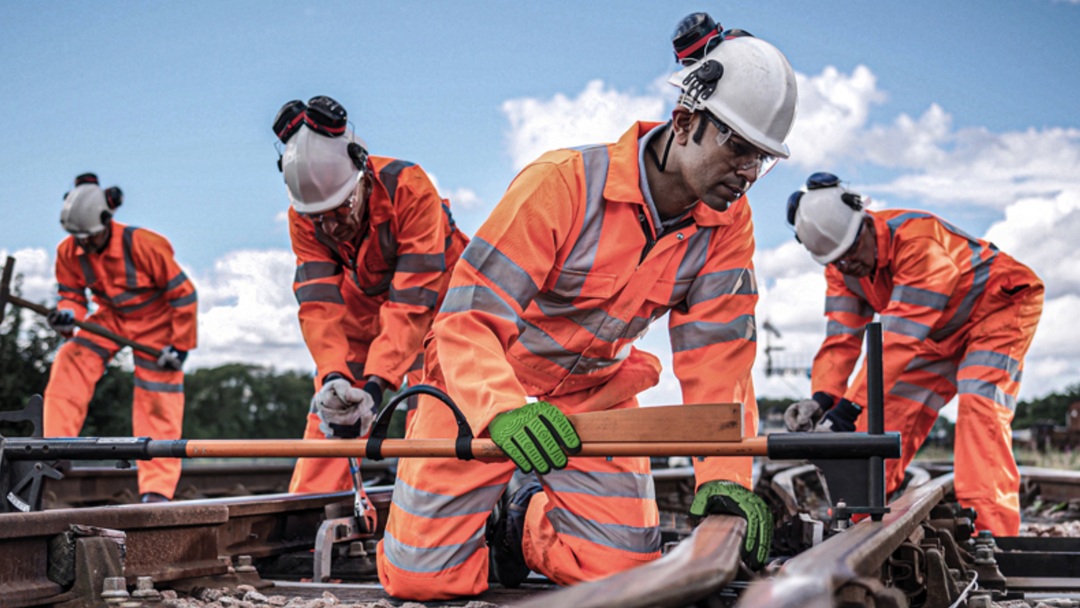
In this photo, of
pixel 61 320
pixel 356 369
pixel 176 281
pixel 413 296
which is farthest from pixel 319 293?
pixel 61 320

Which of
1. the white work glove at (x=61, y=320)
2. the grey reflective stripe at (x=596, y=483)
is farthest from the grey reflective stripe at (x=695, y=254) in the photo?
the white work glove at (x=61, y=320)

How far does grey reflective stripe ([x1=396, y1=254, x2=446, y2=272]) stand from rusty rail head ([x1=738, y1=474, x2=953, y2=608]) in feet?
8.39

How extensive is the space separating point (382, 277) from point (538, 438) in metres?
2.74

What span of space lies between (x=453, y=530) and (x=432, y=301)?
60.9 inches

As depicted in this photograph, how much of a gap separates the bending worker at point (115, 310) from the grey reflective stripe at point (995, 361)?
5.49 m

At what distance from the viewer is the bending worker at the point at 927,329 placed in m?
5.02

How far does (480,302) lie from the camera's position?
2.64 meters

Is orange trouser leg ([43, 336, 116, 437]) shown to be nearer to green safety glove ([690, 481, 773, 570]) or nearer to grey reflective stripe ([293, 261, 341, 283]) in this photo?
grey reflective stripe ([293, 261, 341, 283])

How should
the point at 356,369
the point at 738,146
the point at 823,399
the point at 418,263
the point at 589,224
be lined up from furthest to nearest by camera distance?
the point at 823,399, the point at 356,369, the point at 418,263, the point at 589,224, the point at 738,146

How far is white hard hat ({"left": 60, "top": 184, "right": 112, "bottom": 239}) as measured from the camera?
682 centimetres

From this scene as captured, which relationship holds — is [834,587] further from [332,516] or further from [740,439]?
[332,516]

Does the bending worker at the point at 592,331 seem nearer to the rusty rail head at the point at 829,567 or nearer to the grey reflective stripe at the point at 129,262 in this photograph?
the rusty rail head at the point at 829,567

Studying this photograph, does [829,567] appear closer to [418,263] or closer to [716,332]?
[716,332]

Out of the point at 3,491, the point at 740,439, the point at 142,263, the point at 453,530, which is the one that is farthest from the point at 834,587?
the point at 142,263
